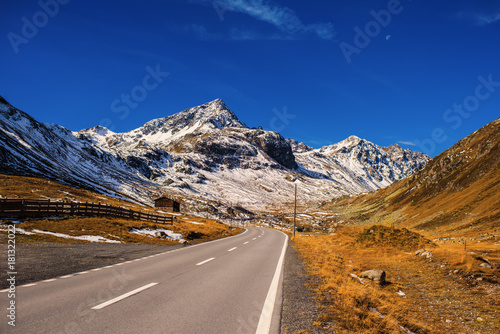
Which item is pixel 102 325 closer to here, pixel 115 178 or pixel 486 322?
pixel 486 322

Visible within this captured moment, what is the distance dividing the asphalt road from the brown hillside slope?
2378cm

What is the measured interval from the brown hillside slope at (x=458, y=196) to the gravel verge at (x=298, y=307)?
20.9 meters

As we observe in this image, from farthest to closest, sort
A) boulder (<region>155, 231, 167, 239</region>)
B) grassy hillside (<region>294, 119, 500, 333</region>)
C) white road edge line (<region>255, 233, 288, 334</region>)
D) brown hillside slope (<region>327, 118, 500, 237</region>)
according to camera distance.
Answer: brown hillside slope (<region>327, 118, 500, 237</region>), boulder (<region>155, 231, 167, 239</region>), grassy hillside (<region>294, 119, 500, 333</region>), white road edge line (<region>255, 233, 288, 334</region>)

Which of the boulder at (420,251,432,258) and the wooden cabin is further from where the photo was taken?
the wooden cabin

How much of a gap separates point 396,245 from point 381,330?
1574cm

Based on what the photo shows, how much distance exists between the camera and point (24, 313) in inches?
235

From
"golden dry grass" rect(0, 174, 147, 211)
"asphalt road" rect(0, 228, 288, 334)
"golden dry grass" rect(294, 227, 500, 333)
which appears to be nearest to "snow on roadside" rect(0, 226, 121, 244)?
"asphalt road" rect(0, 228, 288, 334)

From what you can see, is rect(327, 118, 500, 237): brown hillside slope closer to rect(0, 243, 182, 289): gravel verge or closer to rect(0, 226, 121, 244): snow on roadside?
rect(0, 243, 182, 289): gravel verge

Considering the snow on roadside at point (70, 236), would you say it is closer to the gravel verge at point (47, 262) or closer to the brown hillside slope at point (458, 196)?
the gravel verge at point (47, 262)

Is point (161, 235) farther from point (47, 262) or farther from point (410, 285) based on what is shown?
point (410, 285)

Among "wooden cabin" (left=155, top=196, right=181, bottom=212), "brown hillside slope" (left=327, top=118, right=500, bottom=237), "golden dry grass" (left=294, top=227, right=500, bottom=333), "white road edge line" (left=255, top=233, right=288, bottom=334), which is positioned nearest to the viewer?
"white road edge line" (left=255, top=233, right=288, bottom=334)

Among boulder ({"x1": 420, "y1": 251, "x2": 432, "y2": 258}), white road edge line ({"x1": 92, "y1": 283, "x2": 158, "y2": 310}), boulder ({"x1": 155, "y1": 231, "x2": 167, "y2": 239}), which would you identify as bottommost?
boulder ({"x1": 155, "y1": 231, "x2": 167, "y2": 239})

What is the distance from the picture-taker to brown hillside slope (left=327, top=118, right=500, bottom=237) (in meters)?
29.4

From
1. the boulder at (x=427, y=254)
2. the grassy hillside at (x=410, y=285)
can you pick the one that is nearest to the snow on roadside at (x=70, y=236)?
the grassy hillside at (x=410, y=285)
